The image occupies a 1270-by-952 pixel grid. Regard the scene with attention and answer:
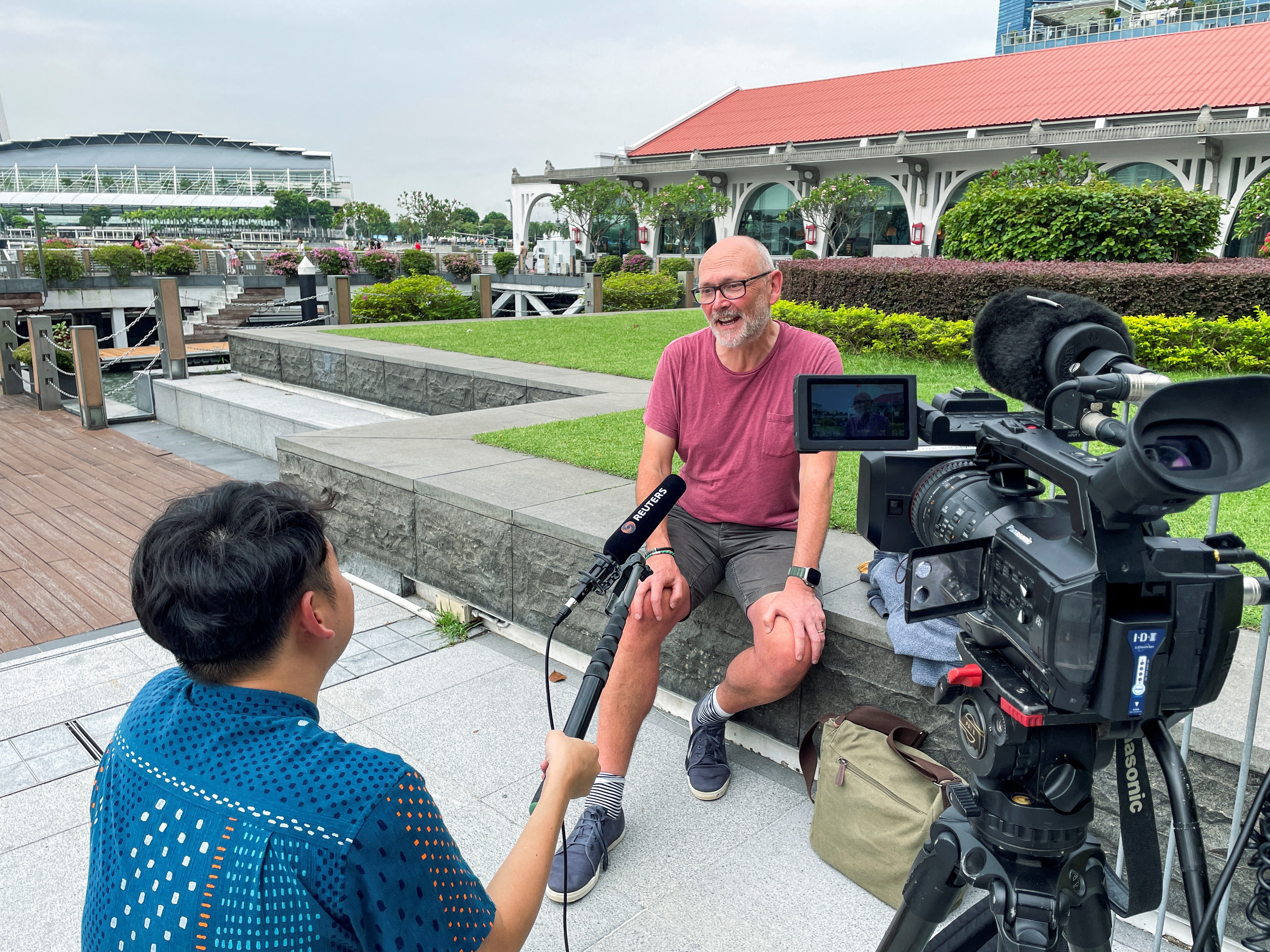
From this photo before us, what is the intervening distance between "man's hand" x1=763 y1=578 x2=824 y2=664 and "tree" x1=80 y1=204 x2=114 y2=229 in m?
83.9

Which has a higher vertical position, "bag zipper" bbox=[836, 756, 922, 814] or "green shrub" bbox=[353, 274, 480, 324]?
"green shrub" bbox=[353, 274, 480, 324]

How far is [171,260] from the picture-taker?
26344mm

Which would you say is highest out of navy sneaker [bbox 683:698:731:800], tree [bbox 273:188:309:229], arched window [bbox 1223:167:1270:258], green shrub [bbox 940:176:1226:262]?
tree [bbox 273:188:309:229]

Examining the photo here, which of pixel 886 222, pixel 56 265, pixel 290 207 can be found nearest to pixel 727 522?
pixel 56 265

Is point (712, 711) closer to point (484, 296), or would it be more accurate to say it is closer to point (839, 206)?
point (484, 296)

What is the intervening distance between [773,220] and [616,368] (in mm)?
30819

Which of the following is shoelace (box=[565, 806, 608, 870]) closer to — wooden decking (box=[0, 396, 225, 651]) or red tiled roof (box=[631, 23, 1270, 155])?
wooden decking (box=[0, 396, 225, 651])

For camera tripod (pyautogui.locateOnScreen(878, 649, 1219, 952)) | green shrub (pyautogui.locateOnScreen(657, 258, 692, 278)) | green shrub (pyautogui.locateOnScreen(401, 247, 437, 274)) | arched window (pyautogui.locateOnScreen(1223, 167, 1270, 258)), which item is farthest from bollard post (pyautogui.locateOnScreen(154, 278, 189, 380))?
arched window (pyautogui.locateOnScreen(1223, 167, 1270, 258))

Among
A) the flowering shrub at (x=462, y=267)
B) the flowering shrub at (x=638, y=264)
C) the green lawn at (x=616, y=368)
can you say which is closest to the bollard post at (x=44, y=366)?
the green lawn at (x=616, y=368)

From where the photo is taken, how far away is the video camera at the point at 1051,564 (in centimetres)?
106

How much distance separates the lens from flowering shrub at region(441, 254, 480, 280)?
29359 millimetres

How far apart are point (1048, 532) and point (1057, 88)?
119 ft

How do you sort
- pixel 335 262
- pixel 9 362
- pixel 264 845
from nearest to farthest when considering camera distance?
pixel 264 845 < pixel 9 362 < pixel 335 262

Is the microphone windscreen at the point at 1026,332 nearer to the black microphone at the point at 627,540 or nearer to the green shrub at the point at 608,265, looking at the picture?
the black microphone at the point at 627,540
